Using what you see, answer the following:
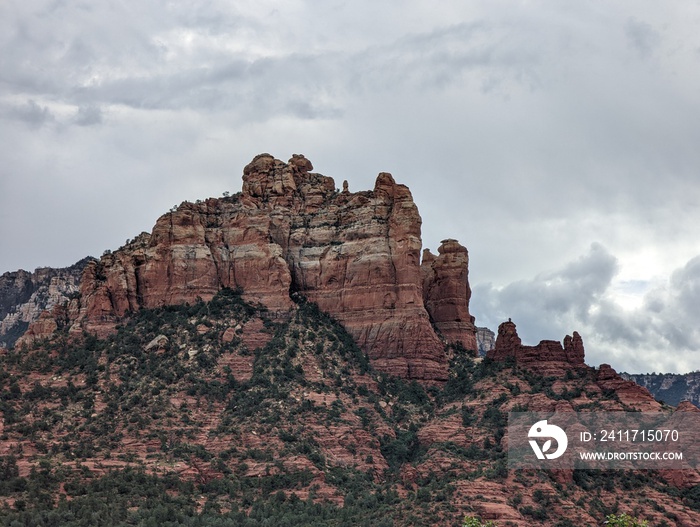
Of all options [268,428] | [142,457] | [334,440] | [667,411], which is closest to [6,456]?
[142,457]

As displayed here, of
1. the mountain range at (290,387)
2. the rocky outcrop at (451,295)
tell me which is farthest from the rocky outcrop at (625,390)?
the rocky outcrop at (451,295)

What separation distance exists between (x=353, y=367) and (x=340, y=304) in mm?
11158

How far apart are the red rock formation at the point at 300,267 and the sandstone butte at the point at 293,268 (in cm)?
14

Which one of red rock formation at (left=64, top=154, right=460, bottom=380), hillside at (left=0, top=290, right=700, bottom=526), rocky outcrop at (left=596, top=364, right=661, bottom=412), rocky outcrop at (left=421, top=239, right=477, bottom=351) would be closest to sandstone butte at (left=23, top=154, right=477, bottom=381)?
red rock formation at (left=64, top=154, right=460, bottom=380)

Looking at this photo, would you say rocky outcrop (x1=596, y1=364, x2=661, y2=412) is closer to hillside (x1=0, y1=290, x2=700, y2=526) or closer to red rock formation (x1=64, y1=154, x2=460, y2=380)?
hillside (x1=0, y1=290, x2=700, y2=526)

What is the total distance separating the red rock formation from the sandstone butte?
0.45 ft

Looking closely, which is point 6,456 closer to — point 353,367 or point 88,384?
point 88,384

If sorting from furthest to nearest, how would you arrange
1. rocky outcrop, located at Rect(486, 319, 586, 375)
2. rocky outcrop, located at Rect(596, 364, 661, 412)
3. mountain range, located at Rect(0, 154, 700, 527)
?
rocky outcrop, located at Rect(486, 319, 586, 375)
rocky outcrop, located at Rect(596, 364, 661, 412)
mountain range, located at Rect(0, 154, 700, 527)

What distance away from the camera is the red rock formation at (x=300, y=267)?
143 m

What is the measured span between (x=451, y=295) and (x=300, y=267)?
941 inches

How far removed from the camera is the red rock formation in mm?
142750

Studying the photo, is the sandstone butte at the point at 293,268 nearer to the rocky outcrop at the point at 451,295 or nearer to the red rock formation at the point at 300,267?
the red rock formation at the point at 300,267

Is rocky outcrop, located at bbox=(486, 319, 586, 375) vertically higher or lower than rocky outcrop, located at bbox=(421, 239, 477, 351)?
lower

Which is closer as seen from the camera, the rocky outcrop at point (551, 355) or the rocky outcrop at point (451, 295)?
the rocky outcrop at point (551, 355)
